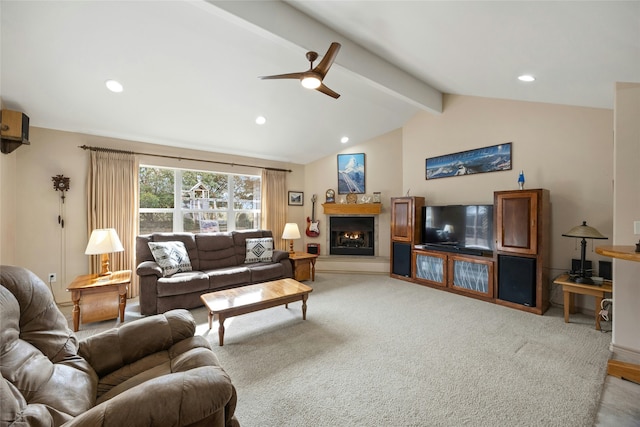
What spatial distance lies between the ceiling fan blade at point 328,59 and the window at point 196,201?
347 cm

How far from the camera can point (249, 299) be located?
279 centimetres

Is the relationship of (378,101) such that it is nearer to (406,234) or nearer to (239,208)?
(406,234)

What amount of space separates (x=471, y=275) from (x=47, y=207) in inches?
235

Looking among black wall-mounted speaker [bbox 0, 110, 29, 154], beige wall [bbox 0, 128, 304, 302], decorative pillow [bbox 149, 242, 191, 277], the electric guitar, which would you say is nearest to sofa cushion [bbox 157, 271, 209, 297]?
decorative pillow [bbox 149, 242, 191, 277]

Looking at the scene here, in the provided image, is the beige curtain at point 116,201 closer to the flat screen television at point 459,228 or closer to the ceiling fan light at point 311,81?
the ceiling fan light at point 311,81

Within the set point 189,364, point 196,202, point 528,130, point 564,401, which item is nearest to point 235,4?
point 189,364

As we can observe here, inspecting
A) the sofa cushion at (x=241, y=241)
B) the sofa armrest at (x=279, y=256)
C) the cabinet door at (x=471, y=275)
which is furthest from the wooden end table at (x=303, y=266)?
the cabinet door at (x=471, y=275)

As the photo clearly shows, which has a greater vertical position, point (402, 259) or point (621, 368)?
point (402, 259)

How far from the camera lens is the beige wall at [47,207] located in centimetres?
323

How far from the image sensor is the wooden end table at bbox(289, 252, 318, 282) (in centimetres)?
466

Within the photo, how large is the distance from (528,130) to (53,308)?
5.25m

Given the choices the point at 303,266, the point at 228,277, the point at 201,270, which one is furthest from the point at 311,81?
the point at 303,266

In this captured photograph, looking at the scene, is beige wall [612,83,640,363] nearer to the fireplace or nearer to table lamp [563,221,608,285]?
table lamp [563,221,608,285]

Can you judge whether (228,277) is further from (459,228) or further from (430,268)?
(459,228)
